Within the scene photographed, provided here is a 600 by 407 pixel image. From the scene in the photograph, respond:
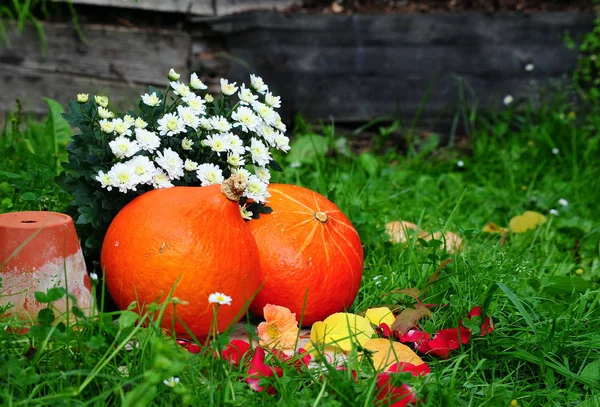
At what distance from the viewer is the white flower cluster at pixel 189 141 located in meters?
2.04

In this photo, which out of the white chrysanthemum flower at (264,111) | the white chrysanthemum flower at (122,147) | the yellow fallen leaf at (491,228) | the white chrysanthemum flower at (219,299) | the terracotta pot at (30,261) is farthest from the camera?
the yellow fallen leaf at (491,228)

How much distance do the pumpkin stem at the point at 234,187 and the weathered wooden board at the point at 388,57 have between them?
6.99 ft

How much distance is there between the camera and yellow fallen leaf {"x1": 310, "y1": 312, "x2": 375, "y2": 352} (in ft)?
6.54

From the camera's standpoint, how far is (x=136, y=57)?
4121mm

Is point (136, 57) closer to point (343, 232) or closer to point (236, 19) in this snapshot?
point (236, 19)

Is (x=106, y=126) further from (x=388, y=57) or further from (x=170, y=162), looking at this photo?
(x=388, y=57)

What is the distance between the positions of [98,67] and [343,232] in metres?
2.49

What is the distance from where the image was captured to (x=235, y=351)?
1.86 meters

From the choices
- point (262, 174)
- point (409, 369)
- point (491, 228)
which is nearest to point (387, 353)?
point (409, 369)

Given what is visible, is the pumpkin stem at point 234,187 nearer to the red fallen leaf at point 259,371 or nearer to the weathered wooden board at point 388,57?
the red fallen leaf at point 259,371

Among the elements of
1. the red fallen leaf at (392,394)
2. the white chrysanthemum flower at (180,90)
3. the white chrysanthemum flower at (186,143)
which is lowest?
the red fallen leaf at (392,394)

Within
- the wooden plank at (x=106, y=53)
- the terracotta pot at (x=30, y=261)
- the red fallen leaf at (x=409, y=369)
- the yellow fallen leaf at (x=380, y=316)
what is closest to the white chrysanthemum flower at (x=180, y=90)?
the terracotta pot at (x=30, y=261)

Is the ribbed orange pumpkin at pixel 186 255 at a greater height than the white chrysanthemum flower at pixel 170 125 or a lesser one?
lesser

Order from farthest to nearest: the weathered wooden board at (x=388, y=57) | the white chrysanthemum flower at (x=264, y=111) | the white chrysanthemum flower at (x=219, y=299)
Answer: the weathered wooden board at (x=388, y=57)
the white chrysanthemum flower at (x=264, y=111)
the white chrysanthemum flower at (x=219, y=299)
